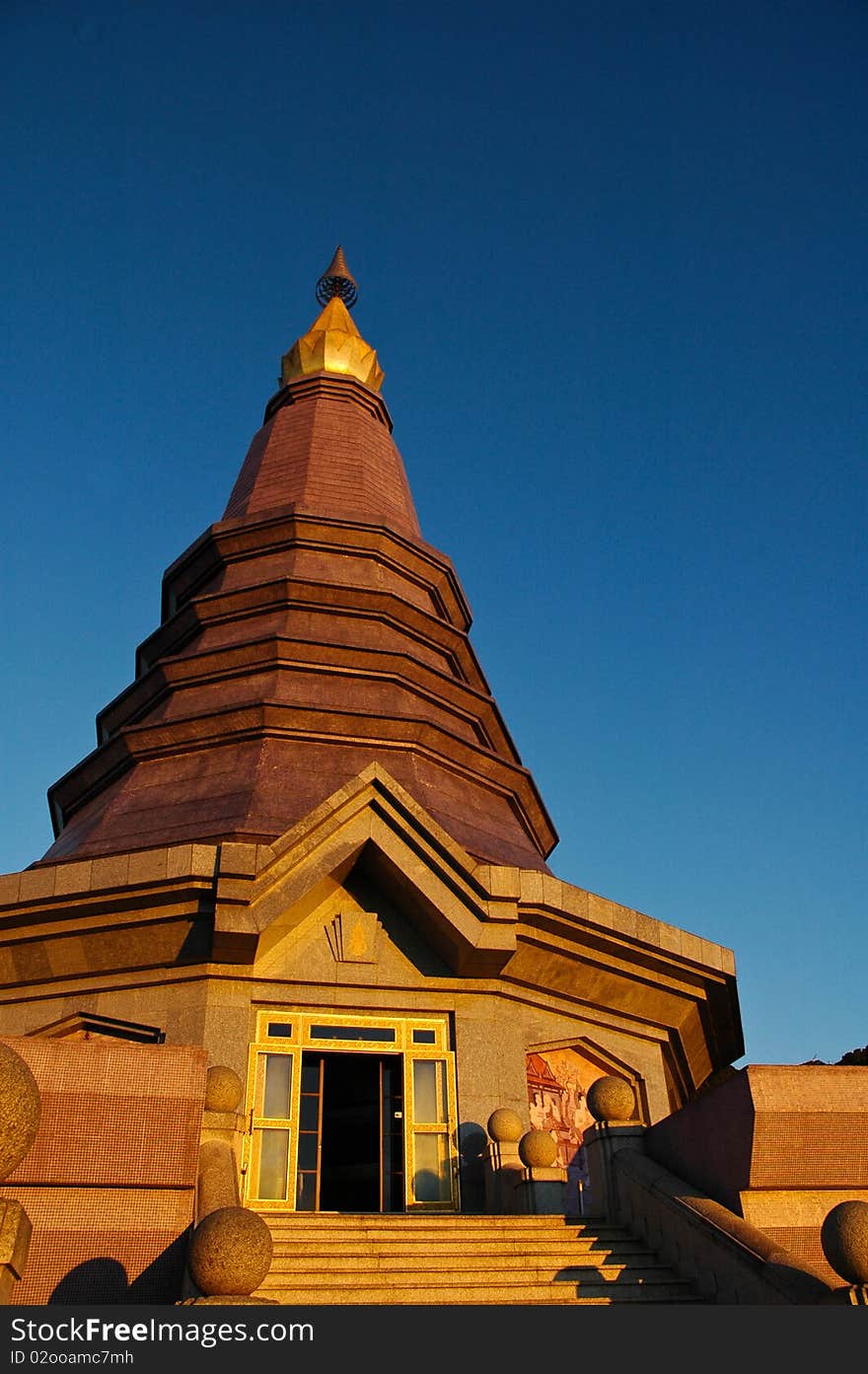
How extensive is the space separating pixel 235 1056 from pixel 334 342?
22.6 metres

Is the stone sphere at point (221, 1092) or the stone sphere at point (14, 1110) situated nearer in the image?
the stone sphere at point (14, 1110)

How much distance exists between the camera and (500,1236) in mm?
11664

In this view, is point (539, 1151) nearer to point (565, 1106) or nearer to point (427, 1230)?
point (427, 1230)

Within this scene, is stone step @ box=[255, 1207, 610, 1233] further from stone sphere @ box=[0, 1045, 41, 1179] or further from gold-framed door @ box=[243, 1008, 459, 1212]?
stone sphere @ box=[0, 1045, 41, 1179]

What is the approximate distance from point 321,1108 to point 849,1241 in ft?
27.9

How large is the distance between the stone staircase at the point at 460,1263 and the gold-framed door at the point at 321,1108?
8.72ft

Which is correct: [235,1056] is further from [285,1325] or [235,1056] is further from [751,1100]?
[285,1325]

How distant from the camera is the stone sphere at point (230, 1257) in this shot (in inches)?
308

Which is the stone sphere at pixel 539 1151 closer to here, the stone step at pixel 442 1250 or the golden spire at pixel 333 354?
the stone step at pixel 442 1250

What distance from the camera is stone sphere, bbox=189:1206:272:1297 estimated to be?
308 inches

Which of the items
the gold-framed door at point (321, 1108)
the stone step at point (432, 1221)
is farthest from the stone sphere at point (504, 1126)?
the stone step at point (432, 1221)

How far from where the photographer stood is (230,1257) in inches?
309

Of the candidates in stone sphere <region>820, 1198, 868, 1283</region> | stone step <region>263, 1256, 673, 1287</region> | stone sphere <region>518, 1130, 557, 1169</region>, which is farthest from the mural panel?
stone sphere <region>820, 1198, 868, 1283</region>

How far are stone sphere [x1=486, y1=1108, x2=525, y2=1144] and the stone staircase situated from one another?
2210mm
